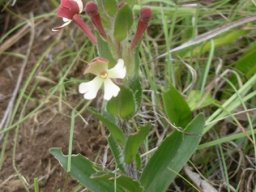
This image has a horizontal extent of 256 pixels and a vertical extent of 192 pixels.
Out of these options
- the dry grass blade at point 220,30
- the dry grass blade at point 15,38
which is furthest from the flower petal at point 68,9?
the dry grass blade at point 15,38

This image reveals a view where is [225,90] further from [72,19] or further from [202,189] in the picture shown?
[72,19]

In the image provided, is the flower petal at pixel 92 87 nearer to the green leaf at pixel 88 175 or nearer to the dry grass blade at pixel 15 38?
the green leaf at pixel 88 175

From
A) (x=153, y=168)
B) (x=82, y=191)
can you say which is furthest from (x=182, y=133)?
(x=82, y=191)

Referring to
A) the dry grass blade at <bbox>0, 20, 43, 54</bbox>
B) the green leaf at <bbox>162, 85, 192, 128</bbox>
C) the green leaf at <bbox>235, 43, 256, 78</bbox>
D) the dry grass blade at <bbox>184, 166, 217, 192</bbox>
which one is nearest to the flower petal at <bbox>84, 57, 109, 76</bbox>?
the green leaf at <bbox>162, 85, 192, 128</bbox>

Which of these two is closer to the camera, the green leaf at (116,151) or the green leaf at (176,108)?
the green leaf at (116,151)

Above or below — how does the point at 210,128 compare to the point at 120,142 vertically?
below

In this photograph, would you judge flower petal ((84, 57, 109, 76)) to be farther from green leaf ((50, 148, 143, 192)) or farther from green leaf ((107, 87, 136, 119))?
green leaf ((50, 148, 143, 192))

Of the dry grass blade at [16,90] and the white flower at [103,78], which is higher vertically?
the white flower at [103,78]
